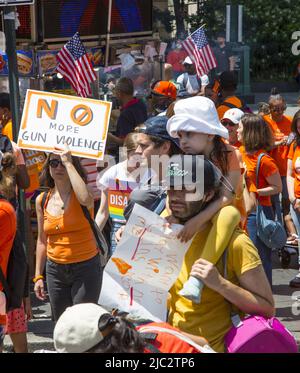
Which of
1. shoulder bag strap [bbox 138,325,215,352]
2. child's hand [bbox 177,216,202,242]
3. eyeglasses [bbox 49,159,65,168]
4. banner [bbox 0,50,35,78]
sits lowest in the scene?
shoulder bag strap [bbox 138,325,215,352]

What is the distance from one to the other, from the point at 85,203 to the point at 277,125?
5.20 metres

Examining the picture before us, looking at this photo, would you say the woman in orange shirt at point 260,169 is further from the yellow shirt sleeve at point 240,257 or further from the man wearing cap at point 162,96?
the yellow shirt sleeve at point 240,257

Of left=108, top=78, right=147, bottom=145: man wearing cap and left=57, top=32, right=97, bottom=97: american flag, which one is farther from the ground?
left=57, top=32, right=97, bottom=97: american flag

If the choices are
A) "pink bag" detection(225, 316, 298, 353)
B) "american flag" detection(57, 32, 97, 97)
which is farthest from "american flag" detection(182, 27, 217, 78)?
"pink bag" detection(225, 316, 298, 353)

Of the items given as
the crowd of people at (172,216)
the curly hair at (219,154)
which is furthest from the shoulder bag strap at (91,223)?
the curly hair at (219,154)

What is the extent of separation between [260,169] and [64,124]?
232 centimetres

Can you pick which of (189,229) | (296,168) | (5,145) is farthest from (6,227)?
(296,168)

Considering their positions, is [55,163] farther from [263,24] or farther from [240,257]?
[263,24]

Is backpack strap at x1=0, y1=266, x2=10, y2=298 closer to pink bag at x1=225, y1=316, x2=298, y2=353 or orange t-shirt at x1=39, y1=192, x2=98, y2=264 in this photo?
orange t-shirt at x1=39, y1=192, x2=98, y2=264

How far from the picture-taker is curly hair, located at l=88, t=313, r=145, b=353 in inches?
131

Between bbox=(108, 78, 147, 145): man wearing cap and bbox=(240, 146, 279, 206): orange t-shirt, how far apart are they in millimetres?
2425

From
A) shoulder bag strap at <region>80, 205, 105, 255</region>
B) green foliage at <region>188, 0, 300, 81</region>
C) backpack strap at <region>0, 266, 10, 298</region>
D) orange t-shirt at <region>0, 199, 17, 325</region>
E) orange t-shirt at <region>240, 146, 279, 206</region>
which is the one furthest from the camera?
green foliage at <region>188, 0, 300, 81</region>
